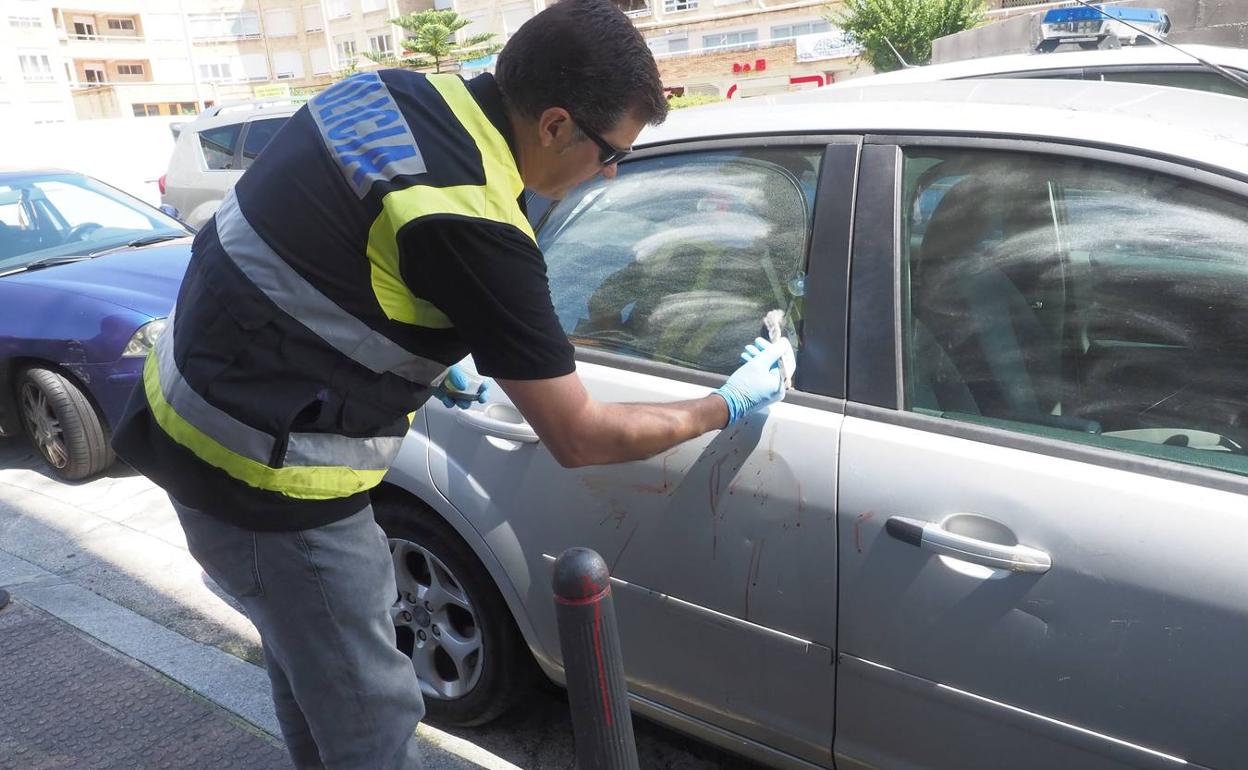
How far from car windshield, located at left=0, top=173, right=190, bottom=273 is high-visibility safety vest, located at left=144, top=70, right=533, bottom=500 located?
428 cm

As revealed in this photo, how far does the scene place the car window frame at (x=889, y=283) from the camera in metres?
1.74

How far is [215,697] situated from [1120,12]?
4.62 metres

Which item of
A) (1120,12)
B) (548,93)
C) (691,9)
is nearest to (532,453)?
(548,93)

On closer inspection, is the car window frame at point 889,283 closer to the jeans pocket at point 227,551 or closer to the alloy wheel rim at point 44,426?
the jeans pocket at point 227,551

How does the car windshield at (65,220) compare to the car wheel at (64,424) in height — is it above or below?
above

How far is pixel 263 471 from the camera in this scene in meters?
1.60

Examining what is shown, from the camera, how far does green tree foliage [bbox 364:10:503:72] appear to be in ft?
159

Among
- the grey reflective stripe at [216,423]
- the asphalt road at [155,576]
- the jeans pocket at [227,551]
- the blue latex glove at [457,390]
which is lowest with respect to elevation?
the asphalt road at [155,576]

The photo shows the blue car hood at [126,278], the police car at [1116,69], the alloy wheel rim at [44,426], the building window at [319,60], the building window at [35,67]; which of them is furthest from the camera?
the building window at [319,60]

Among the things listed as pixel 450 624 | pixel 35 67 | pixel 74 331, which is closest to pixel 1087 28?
pixel 450 624

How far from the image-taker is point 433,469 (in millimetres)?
2426

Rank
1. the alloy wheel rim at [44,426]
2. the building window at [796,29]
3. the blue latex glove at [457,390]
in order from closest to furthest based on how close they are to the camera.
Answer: the blue latex glove at [457,390] < the alloy wheel rim at [44,426] < the building window at [796,29]

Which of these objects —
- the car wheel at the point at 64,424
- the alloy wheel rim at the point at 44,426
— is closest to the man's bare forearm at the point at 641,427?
the car wheel at the point at 64,424

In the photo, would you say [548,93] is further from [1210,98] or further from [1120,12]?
[1120,12]
